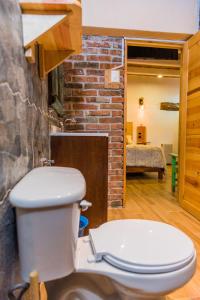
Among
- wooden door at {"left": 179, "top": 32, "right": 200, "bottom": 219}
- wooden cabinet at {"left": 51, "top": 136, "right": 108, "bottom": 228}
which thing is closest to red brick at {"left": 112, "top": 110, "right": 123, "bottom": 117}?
wooden door at {"left": 179, "top": 32, "right": 200, "bottom": 219}

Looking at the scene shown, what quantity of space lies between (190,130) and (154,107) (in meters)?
4.33

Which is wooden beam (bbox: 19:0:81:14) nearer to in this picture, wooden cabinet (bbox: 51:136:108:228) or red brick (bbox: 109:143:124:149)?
wooden cabinet (bbox: 51:136:108:228)

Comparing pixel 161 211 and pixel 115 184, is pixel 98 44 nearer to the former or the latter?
pixel 115 184

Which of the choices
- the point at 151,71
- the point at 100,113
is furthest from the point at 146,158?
the point at 151,71

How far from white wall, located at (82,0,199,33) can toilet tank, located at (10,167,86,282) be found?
224 cm

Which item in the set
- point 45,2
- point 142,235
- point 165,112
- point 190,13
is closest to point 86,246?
point 142,235

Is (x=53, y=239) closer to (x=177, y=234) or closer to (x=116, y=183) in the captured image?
(x=177, y=234)

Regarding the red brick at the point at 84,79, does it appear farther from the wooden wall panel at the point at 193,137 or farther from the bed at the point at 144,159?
the bed at the point at 144,159

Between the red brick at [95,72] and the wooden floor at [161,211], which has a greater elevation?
the red brick at [95,72]

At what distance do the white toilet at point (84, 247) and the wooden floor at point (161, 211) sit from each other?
65 centimetres

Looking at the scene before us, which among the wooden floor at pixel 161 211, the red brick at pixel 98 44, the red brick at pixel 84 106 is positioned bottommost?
the wooden floor at pixel 161 211

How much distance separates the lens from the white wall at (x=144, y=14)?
7.73 ft

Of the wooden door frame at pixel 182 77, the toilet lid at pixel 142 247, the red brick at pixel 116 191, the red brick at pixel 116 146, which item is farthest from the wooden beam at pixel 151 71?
the toilet lid at pixel 142 247

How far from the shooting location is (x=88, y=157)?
1.74 meters
